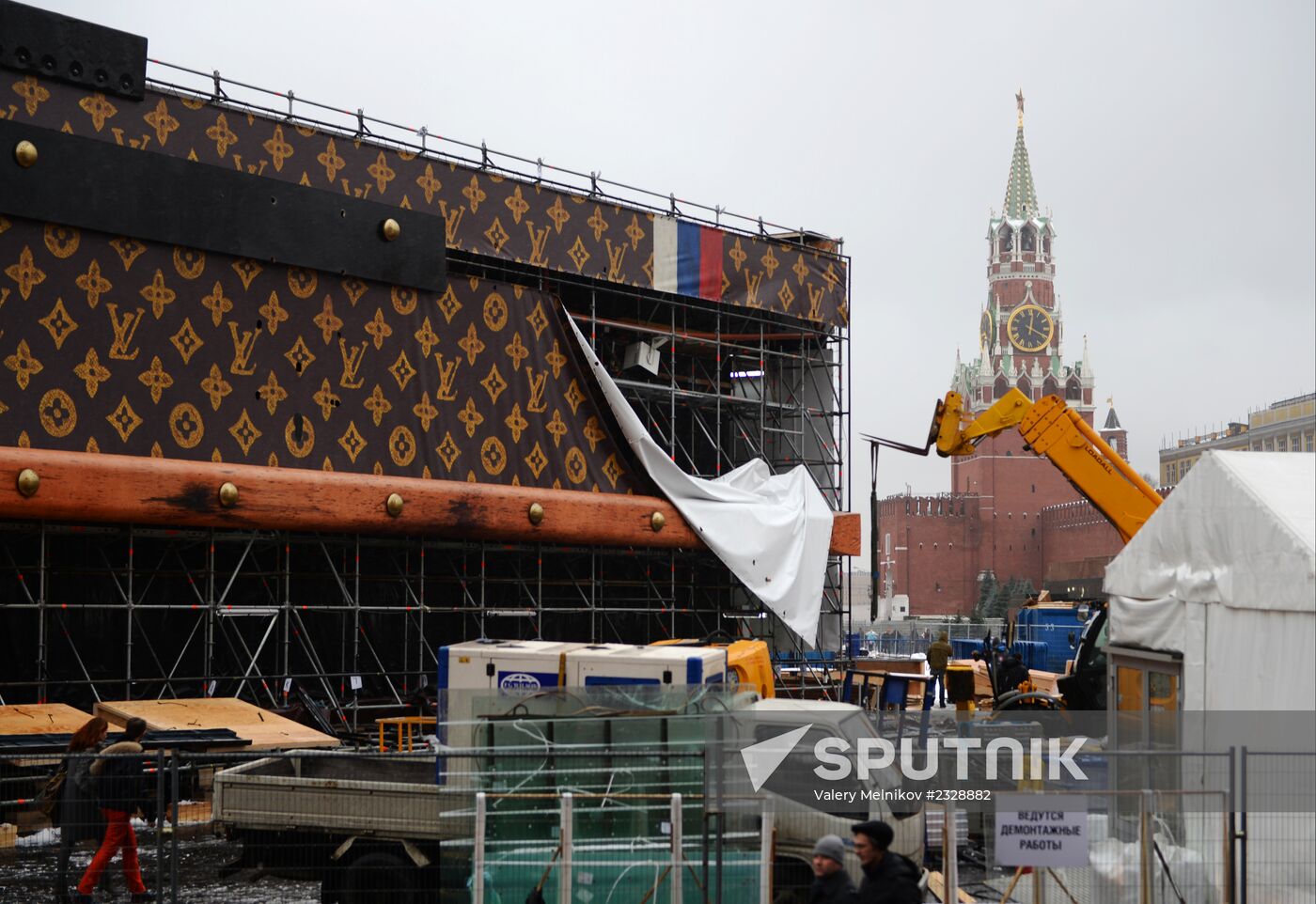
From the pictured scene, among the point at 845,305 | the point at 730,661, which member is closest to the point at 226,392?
the point at 730,661

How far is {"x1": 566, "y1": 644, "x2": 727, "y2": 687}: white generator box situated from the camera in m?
12.2

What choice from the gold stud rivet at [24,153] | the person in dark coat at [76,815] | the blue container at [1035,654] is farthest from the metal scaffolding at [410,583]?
the person in dark coat at [76,815]

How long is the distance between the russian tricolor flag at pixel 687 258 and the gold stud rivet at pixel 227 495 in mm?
10116

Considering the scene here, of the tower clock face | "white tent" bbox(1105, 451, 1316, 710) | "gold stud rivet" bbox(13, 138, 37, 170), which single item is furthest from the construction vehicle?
the tower clock face

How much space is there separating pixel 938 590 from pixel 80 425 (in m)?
108

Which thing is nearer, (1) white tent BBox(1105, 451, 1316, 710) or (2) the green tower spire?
(1) white tent BBox(1105, 451, 1316, 710)

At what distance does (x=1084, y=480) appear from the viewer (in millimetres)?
22547

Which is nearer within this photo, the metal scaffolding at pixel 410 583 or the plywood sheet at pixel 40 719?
the plywood sheet at pixel 40 719

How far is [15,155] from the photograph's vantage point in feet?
64.7

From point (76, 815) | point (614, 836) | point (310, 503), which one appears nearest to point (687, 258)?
point (310, 503)

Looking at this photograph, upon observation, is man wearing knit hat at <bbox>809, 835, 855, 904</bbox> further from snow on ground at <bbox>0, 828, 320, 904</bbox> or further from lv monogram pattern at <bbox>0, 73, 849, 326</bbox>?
lv monogram pattern at <bbox>0, 73, 849, 326</bbox>

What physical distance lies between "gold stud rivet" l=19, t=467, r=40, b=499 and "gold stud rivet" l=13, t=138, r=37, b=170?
440 centimetres

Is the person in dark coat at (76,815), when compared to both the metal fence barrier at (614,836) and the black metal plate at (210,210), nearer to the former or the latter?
the metal fence barrier at (614,836)

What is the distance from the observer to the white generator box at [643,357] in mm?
28562
